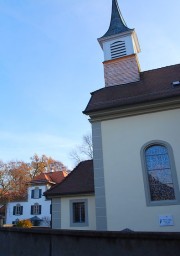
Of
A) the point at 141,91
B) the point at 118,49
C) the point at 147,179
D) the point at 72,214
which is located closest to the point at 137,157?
the point at 147,179

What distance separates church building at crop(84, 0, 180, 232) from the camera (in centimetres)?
882

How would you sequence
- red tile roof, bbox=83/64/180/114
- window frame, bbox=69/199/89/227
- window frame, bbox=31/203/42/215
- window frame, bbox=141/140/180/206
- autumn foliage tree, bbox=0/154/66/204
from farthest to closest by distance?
autumn foliage tree, bbox=0/154/66/204 < window frame, bbox=31/203/42/215 < window frame, bbox=69/199/89/227 < red tile roof, bbox=83/64/180/114 < window frame, bbox=141/140/180/206

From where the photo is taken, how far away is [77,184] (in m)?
13.8

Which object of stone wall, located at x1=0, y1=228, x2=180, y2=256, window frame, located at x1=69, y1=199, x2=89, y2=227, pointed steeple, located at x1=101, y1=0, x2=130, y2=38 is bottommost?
stone wall, located at x1=0, y1=228, x2=180, y2=256

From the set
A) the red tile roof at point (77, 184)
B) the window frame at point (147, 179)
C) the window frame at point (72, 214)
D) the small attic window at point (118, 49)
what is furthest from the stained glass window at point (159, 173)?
the small attic window at point (118, 49)

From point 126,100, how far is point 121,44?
6.24m

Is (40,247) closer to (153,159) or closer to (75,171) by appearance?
(153,159)

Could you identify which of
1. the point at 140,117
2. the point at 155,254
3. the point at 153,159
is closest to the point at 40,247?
the point at 155,254

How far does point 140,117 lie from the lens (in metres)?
10.2

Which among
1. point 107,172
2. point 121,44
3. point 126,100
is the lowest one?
point 107,172

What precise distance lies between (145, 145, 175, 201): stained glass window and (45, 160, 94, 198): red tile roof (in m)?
4.32

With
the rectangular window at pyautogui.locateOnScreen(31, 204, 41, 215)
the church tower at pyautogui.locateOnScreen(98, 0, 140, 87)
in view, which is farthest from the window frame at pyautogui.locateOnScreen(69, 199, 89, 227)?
the rectangular window at pyautogui.locateOnScreen(31, 204, 41, 215)

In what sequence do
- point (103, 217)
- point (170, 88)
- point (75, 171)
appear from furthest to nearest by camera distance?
point (75, 171) → point (170, 88) → point (103, 217)

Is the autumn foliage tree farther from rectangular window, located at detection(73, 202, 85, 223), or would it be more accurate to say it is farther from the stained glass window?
the stained glass window
